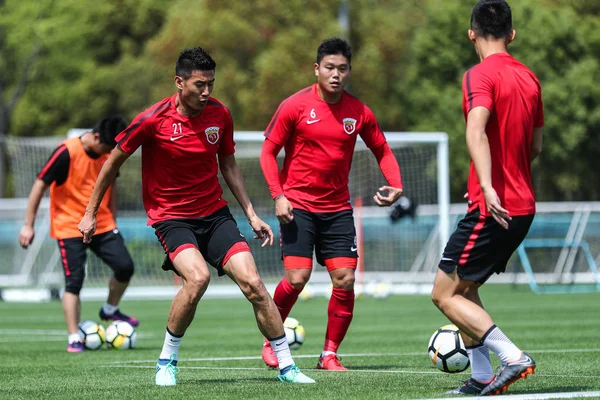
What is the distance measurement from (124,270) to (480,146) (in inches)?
243

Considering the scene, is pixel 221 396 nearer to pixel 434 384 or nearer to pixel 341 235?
pixel 434 384

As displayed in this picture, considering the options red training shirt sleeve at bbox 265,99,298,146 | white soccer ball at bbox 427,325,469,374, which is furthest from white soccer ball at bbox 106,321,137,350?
white soccer ball at bbox 427,325,469,374

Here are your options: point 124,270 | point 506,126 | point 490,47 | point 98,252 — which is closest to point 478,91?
point 506,126

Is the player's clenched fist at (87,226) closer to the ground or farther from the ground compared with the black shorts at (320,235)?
farther from the ground

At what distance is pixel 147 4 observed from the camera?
2050 inches

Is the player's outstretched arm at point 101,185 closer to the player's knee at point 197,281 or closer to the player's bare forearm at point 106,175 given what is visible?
the player's bare forearm at point 106,175

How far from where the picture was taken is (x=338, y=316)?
9180mm

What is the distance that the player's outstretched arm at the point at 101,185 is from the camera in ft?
25.5

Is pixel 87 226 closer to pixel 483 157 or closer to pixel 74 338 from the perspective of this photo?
pixel 483 157

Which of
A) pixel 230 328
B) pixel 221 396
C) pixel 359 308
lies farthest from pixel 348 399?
pixel 359 308

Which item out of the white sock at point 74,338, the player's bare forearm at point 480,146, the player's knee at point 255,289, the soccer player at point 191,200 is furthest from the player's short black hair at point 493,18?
the white sock at point 74,338

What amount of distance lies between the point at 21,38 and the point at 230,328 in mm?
34020

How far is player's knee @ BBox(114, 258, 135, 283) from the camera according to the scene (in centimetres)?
1177

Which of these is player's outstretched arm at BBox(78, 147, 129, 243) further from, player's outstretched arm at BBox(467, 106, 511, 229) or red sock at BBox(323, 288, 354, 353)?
player's outstretched arm at BBox(467, 106, 511, 229)
